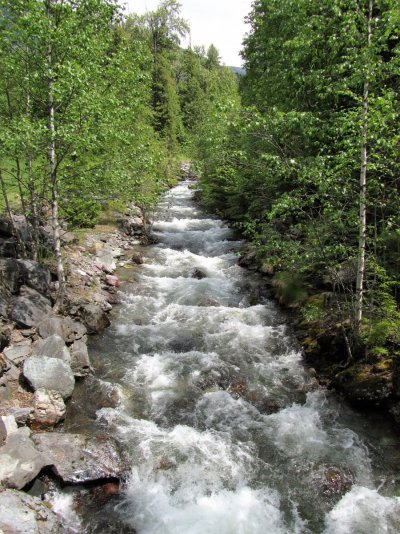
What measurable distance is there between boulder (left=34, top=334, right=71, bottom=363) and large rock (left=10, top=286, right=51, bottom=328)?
81 cm

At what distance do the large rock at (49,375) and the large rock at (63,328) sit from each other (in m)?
1.28

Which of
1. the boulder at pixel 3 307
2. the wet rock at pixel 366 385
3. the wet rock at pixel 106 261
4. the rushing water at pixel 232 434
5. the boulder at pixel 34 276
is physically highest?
the boulder at pixel 34 276

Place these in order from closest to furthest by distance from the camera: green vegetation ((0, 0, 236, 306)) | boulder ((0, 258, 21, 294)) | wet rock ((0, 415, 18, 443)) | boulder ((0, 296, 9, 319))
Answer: wet rock ((0, 415, 18, 443)) → green vegetation ((0, 0, 236, 306)) → boulder ((0, 296, 9, 319)) → boulder ((0, 258, 21, 294))

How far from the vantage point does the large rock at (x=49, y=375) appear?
882 centimetres

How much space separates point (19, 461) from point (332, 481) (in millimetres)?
5758

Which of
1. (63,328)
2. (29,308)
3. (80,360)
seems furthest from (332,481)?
(29,308)

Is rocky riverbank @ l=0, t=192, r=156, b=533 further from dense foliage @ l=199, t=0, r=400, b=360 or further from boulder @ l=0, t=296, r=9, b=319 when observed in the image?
dense foliage @ l=199, t=0, r=400, b=360

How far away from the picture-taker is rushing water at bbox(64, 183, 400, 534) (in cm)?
664

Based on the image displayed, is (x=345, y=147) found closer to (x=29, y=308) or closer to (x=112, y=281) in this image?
(x=29, y=308)

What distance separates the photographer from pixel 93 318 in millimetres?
12391

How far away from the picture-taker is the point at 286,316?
13742mm

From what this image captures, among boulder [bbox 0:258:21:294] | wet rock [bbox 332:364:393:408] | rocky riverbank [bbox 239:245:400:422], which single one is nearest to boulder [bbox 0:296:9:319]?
boulder [bbox 0:258:21:294]

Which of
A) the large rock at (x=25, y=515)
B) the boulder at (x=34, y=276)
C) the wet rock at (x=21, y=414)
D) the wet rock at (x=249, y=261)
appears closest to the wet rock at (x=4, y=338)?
the wet rock at (x=21, y=414)

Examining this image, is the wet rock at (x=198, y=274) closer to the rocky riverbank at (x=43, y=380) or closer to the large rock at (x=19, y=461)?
the rocky riverbank at (x=43, y=380)
